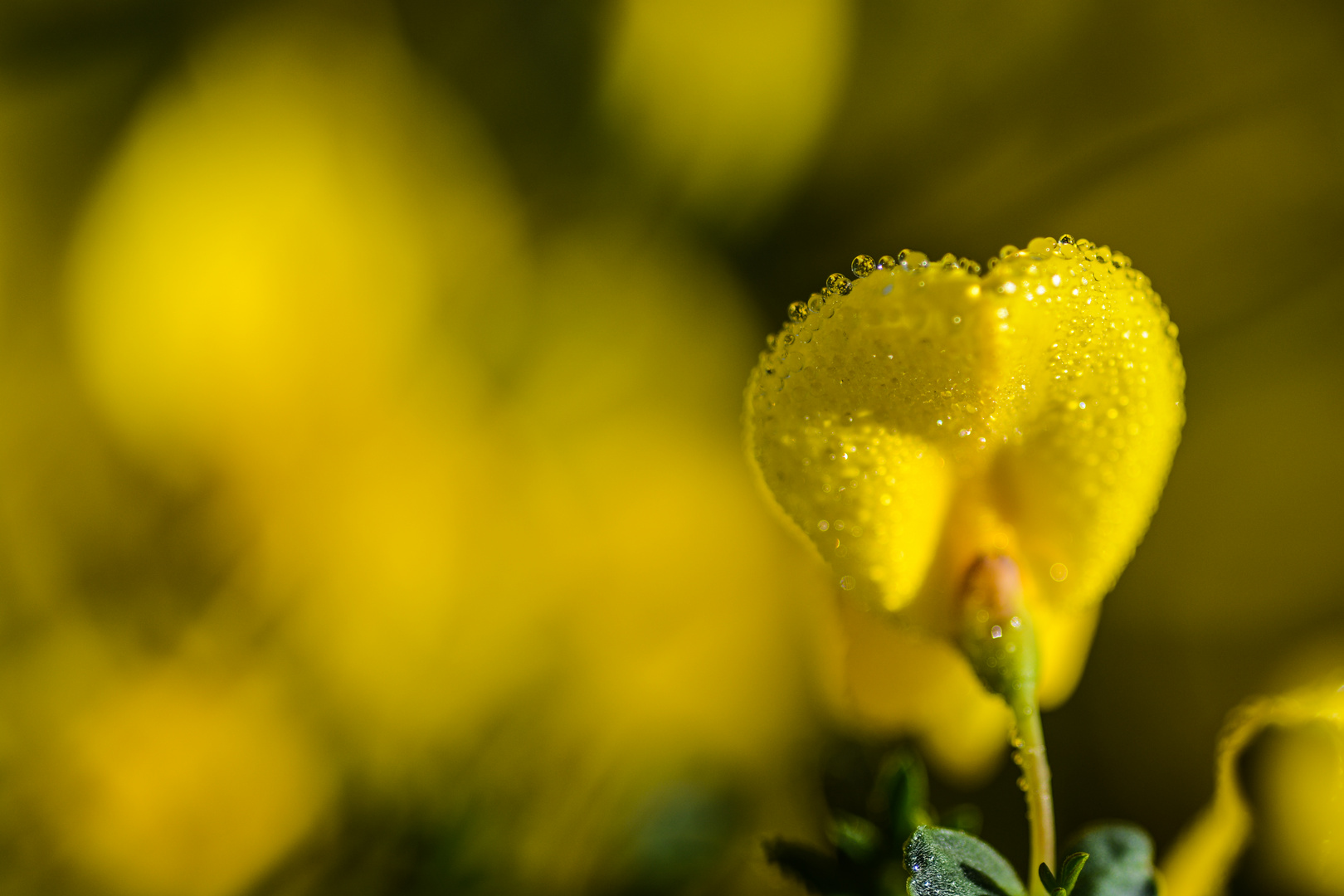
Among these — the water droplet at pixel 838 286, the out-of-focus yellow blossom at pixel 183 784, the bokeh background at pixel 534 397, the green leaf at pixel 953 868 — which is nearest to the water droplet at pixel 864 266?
the water droplet at pixel 838 286

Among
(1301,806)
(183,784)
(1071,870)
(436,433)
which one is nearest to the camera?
(1071,870)

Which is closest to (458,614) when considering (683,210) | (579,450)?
(579,450)

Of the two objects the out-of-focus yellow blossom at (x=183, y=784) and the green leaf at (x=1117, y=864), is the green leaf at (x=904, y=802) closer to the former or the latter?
the green leaf at (x=1117, y=864)

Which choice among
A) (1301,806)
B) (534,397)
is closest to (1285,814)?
(1301,806)

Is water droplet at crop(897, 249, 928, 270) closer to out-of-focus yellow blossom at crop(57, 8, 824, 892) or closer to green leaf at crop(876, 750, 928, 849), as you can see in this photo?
green leaf at crop(876, 750, 928, 849)

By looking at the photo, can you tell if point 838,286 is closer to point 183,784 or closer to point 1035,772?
point 1035,772

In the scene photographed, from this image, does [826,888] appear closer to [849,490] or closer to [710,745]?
[849,490]

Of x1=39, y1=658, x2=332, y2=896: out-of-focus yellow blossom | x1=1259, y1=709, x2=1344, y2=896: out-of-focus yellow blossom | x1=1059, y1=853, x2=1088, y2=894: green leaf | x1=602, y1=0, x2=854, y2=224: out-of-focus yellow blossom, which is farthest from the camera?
x1=602, y1=0, x2=854, y2=224: out-of-focus yellow blossom

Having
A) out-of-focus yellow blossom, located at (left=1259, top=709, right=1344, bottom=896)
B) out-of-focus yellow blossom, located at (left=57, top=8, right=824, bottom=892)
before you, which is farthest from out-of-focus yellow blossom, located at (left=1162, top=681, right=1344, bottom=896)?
out-of-focus yellow blossom, located at (left=57, top=8, right=824, bottom=892)
